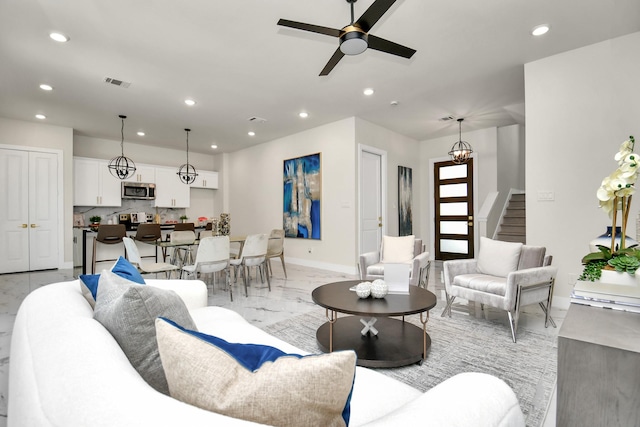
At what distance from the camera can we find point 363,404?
1.06m

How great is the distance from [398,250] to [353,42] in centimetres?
256

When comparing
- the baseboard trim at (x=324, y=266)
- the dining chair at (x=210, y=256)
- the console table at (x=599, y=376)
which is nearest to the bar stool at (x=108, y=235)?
the dining chair at (x=210, y=256)

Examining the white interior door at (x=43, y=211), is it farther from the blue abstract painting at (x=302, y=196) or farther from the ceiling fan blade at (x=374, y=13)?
the ceiling fan blade at (x=374, y=13)

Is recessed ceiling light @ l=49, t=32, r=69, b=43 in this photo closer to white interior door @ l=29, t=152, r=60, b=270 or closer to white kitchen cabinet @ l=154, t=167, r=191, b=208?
white interior door @ l=29, t=152, r=60, b=270

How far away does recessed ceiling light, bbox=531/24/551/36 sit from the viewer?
118 inches

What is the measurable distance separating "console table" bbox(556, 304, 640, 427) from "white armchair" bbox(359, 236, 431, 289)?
254cm

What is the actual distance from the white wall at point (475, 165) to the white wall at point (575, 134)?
111 inches

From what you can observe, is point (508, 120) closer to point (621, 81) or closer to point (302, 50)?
point (621, 81)

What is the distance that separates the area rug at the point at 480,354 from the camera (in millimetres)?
1935

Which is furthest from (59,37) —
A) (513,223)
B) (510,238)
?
(513,223)

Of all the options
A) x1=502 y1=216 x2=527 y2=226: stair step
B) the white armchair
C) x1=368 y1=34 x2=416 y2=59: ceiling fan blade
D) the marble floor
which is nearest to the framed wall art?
the marble floor

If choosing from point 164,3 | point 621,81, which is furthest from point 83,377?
point 621,81

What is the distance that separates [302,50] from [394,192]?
3.85m

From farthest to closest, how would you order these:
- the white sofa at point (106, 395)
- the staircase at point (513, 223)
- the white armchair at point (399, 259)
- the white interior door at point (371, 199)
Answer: the staircase at point (513, 223)
the white interior door at point (371, 199)
the white armchair at point (399, 259)
the white sofa at point (106, 395)
